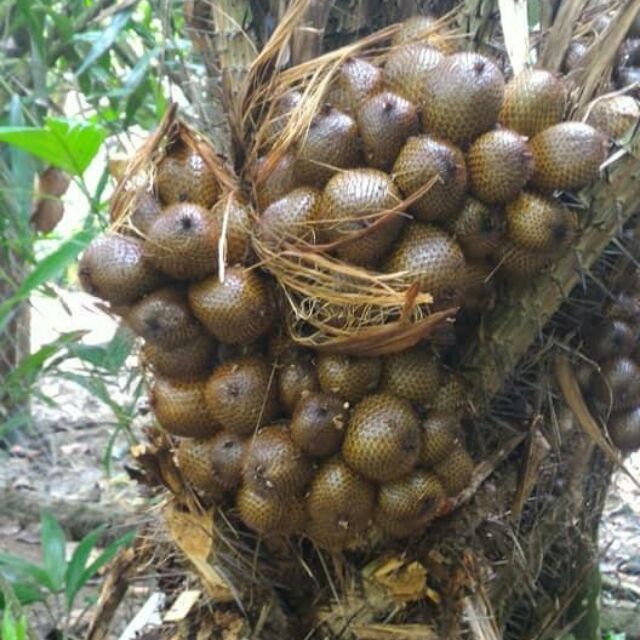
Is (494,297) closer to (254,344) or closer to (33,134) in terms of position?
(254,344)

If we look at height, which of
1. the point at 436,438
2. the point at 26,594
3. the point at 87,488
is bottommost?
the point at 87,488

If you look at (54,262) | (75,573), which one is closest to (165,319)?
(54,262)

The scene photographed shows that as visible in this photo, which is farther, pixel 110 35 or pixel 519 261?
pixel 110 35

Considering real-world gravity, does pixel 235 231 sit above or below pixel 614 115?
below

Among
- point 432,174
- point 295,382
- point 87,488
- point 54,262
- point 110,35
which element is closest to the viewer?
point 432,174

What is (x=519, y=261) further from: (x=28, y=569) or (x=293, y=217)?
(x=28, y=569)

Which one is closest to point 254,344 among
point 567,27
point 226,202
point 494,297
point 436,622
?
point 226,202

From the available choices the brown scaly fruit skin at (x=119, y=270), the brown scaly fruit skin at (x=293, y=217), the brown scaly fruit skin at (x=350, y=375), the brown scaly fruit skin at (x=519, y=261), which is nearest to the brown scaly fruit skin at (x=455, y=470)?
the brown scaly fruit skin at (x=350, y=375)

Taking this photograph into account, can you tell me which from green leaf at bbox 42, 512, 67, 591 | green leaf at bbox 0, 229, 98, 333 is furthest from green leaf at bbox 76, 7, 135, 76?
green leaf at bbox 42, 512, 67, 591
